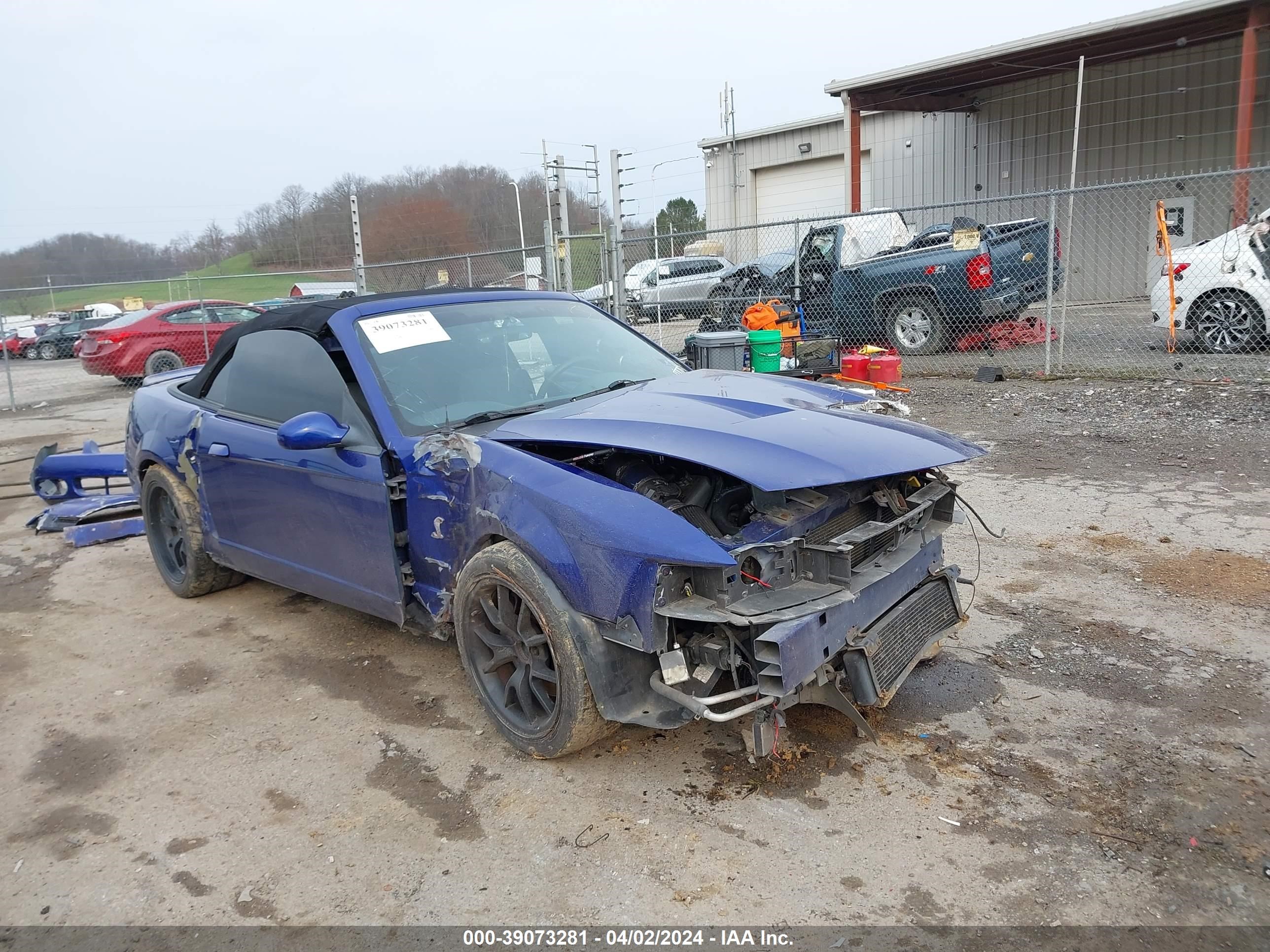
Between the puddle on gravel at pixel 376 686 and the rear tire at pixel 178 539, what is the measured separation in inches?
41.3

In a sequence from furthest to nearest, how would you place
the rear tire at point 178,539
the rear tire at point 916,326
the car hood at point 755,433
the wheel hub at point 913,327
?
the wheel hub at point 913,327
the rear tire at point 916,326
the rear tire at point 178,539
the car hood at point 755,433

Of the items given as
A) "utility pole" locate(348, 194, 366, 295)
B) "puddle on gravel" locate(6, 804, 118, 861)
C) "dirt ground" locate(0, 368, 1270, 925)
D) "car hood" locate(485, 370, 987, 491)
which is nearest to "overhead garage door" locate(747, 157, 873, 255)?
"utility pole" locate(348, 194, 366, 295)

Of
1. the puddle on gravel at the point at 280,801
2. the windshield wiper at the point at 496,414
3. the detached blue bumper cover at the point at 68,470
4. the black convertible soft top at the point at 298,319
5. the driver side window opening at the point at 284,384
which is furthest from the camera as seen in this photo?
the detached blue bumper cover at the point at 68,470

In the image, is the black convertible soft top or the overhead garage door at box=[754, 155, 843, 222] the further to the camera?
the overhead garage door at box=[754, 155, 843, 222]

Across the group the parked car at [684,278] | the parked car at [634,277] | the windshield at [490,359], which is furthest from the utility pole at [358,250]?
the windshield at [490,359]

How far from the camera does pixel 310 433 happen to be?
11.4ft

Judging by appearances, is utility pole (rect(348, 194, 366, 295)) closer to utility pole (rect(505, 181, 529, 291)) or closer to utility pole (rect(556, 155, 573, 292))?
utility pole (rect(505, 181, 529, 291))

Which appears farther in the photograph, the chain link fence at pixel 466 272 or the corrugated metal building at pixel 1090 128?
the corrugated metal building at pixel 1090 128

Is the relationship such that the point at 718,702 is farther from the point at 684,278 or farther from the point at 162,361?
the point at 684,278

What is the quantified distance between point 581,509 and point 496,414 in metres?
0.94

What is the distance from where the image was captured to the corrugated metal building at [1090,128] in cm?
1620

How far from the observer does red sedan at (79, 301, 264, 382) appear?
15.9 m

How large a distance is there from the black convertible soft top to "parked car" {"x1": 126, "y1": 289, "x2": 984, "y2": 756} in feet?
0.07

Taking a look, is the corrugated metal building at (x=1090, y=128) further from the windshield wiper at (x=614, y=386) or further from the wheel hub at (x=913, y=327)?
the windshield wiper at (x=614, y=386)
